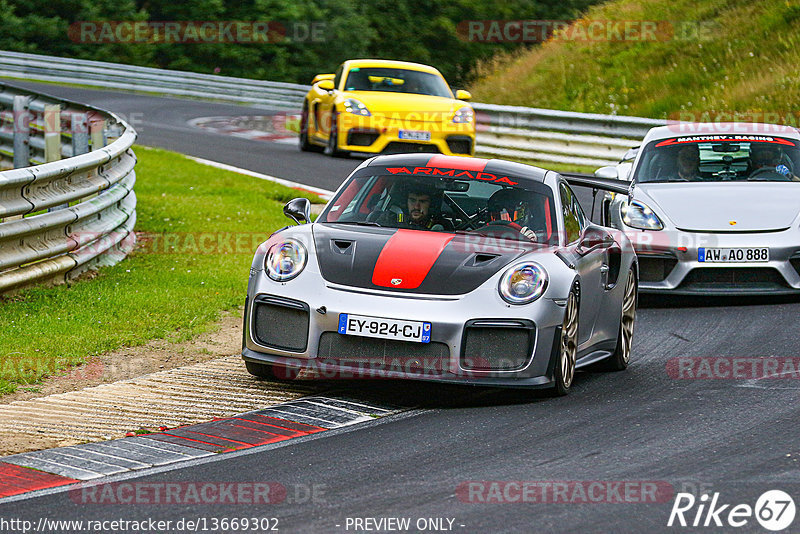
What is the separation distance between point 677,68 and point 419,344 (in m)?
20.8

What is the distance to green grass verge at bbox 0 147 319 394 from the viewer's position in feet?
25.7

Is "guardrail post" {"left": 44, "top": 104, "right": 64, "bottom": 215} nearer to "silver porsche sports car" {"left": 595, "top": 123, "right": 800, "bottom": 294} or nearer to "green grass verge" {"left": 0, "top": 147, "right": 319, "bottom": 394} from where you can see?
"green grass verge" {"left": 0, "top": 147, "right": 319, "bottom": 394}

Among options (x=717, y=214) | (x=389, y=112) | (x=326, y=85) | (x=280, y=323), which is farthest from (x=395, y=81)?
(x=280, y=323)

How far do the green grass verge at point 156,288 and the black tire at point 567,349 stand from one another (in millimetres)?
2707

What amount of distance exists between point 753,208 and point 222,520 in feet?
22.9

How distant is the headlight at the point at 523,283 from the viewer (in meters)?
6.81

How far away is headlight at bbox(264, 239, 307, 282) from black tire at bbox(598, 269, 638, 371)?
2211mm

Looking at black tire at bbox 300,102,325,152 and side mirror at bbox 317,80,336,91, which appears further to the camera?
black tire at bbox 300,102,325,152

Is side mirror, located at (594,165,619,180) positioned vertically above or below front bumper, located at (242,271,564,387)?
above

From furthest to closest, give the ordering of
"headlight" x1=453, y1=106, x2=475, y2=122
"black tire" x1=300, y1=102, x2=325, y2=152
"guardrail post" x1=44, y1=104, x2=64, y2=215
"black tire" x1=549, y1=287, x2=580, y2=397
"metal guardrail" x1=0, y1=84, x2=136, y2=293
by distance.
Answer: "black tire" x1=300, y1=102, x2=325, y2=152 → "headlight" x1=453, y1=106, x2=475, y2=122 → "guardrail post" x1=44, y1=104, x2=64, y2=215 → "metal guardrail" x1=0, y1=84, x2=136, y2=293 → "black tire" x1=549, y1=287, x2=580, y2=397

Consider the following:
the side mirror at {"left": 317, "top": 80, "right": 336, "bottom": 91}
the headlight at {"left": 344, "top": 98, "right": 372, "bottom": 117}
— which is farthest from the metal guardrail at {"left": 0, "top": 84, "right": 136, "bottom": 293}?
the side mirror at {"left": 317, "top": 80, "right": 336, "bottom": 91}

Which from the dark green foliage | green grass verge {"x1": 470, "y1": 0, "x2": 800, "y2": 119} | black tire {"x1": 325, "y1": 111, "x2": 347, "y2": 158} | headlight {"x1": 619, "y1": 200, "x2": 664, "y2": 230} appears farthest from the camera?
the dark green foliage

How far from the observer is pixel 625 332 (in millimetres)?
8336

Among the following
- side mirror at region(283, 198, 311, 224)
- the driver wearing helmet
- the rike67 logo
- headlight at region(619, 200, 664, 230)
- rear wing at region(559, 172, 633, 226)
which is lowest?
the rike67 logo
